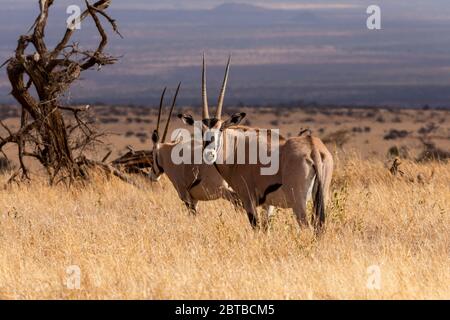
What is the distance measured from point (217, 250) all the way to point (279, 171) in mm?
949

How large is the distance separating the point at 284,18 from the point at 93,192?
173690 mm

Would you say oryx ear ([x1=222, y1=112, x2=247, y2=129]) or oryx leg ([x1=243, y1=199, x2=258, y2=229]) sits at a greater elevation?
oryx ear ([x1=222, y1=112, x2=247, y2=129])

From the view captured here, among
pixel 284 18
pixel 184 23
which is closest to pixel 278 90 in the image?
pixel 184 23

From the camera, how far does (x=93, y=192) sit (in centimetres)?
1242

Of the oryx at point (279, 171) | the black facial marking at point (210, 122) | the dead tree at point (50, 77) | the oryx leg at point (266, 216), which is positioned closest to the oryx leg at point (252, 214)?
the oryx at point (279, 171)

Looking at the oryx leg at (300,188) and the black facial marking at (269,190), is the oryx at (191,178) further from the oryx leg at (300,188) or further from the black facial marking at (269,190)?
the oryx leg at (300,188)

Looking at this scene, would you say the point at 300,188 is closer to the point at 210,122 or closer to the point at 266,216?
the point at 266,216

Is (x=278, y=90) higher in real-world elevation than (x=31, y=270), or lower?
lower

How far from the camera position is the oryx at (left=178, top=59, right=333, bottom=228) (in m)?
8.40

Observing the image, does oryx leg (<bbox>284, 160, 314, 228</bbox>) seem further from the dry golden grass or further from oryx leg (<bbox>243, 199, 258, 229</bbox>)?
oryx leg (<bbox>243, 199, 258, 229</bbox>)

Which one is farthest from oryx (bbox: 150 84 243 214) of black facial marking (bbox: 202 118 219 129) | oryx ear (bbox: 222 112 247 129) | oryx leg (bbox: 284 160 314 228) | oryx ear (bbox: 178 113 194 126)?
oryx leg (bbox: 284 160 314 228)

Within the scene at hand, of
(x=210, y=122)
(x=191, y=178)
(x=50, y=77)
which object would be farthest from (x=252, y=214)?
(x=50, y=77)

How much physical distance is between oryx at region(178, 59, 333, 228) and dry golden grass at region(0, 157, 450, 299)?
0.24m

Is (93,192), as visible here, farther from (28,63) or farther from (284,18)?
(284,18)
